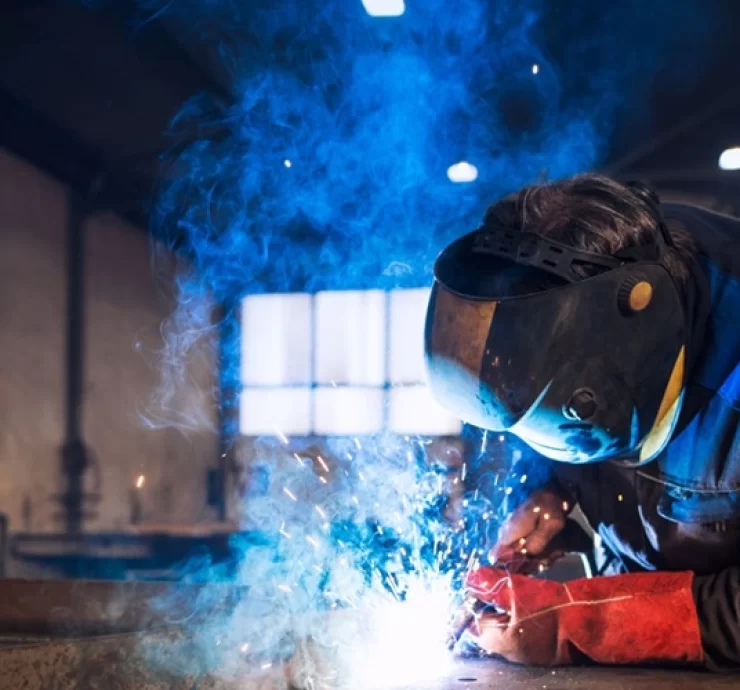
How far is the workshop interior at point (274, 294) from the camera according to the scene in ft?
5.31

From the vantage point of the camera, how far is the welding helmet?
43.1 inches

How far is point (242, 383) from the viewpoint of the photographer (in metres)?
6.88

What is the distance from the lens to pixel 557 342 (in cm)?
109

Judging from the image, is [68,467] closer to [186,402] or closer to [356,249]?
[186,402]

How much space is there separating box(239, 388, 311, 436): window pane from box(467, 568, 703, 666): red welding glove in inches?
191

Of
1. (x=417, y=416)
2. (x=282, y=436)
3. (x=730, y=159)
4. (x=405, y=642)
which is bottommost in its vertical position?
(x=405, y=642)

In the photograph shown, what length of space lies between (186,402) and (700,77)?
196 inches

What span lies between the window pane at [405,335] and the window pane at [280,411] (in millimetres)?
805

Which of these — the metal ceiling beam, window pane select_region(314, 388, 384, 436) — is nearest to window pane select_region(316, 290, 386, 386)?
window pane select_region(314, 388, 384, 436)

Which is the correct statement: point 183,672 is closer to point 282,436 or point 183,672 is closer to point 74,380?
point 74,380

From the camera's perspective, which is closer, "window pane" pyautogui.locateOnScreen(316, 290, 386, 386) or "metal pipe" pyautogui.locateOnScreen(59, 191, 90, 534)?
"metal pipe" pyautogui.locateOnScreen(59, 191, 90, 534)

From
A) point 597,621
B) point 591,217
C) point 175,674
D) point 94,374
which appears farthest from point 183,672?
point 94,374

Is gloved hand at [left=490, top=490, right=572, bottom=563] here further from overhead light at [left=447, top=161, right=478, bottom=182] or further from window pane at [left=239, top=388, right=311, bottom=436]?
window pane at [left=239, top=388, right=311, bottom=436]

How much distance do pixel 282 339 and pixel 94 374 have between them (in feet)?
5.03
